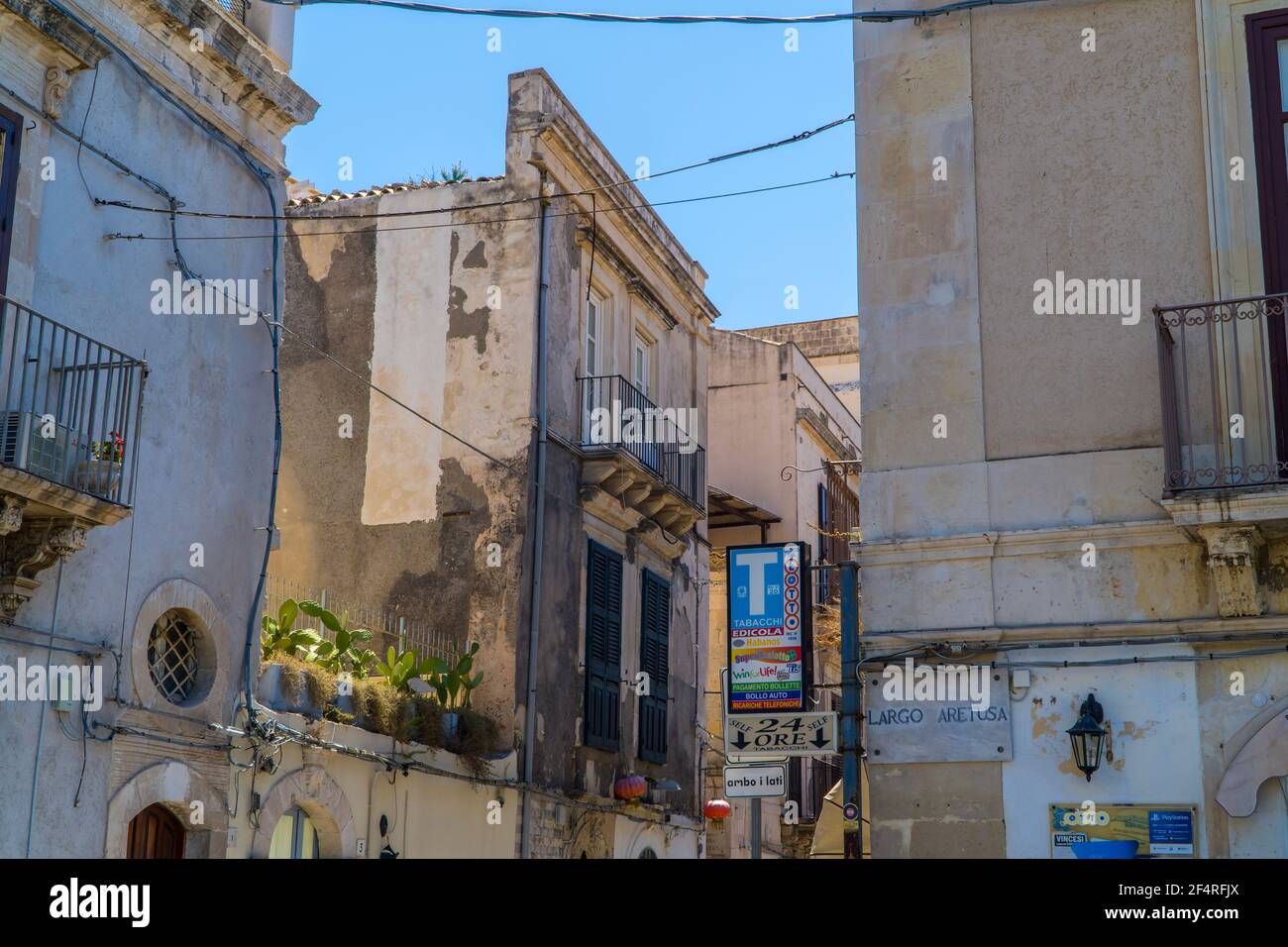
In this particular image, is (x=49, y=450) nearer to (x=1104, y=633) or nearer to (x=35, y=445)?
(x=35, y=445)

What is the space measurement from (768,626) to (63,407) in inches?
203

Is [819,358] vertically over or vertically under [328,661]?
over

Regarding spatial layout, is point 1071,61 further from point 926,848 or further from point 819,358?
point 819,358

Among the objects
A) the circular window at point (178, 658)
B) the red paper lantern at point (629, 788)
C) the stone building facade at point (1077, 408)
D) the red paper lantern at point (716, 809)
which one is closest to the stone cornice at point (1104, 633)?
the stone building facade at point (1077, 408)

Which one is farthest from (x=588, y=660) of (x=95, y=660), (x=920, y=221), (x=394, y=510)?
(x=920, y=221)

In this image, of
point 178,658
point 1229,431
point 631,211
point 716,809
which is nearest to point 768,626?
point 1229,431

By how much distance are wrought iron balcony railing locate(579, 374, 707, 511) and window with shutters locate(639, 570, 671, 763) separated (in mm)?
1358

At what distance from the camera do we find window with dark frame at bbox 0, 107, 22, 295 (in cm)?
1041

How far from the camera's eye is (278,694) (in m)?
13.4

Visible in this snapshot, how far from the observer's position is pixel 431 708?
15.7m

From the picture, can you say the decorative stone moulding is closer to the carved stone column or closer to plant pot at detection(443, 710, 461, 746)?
plant pot at detection(443, 710, 461, 746)

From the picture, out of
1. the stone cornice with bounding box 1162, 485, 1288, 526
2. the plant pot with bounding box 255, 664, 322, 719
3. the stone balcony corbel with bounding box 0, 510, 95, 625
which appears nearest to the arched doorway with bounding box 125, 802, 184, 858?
the plant pot with bounding box 255, 664, 322, 719

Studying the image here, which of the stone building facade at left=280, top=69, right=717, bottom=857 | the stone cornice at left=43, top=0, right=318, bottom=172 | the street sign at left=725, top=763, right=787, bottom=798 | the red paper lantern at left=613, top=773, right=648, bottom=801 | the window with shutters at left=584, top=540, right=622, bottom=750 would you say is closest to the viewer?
the street sign at left=725, top=763, right=787, bottom=798
